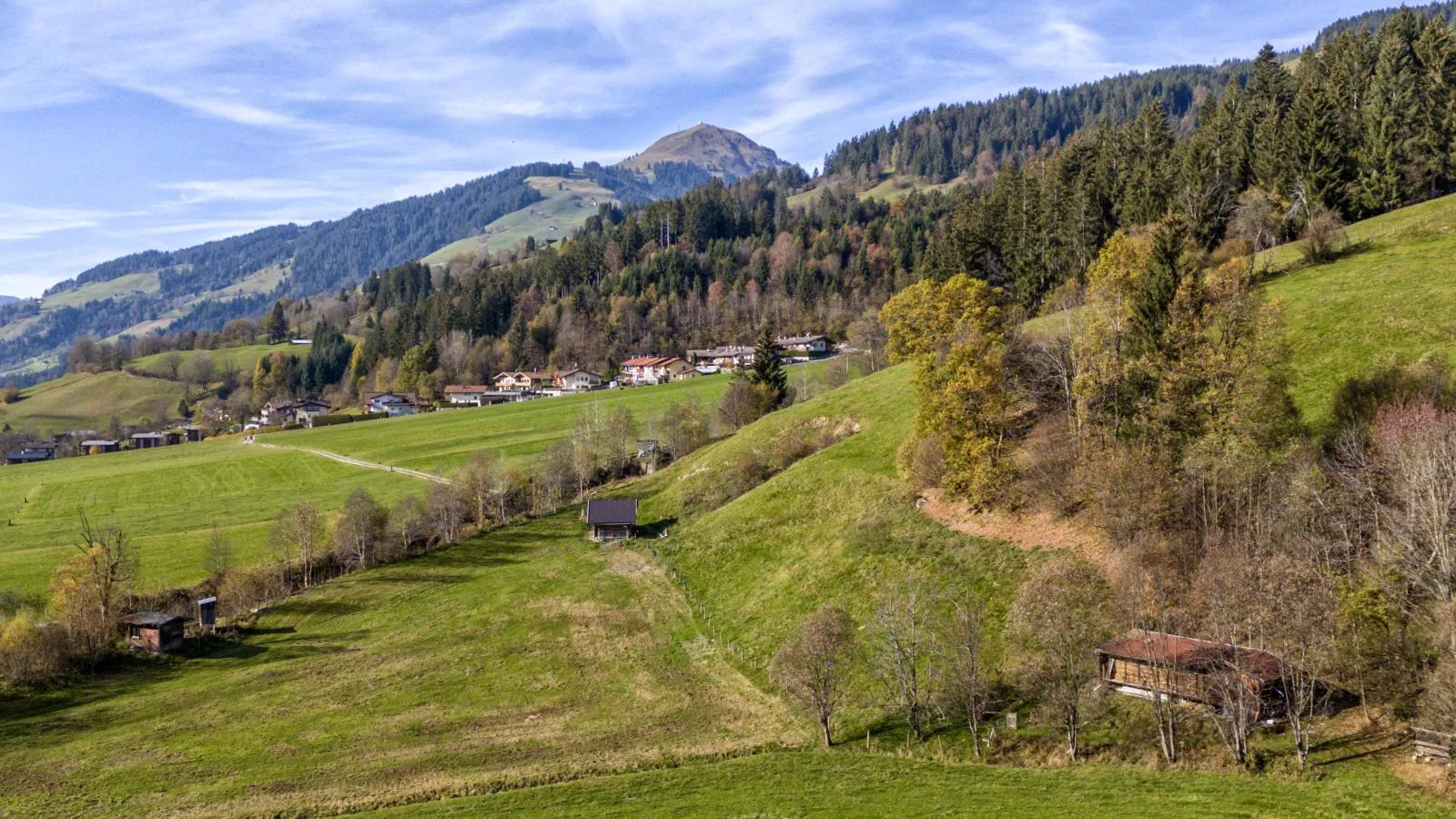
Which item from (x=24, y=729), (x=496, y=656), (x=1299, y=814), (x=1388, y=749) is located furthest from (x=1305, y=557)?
(x=24, y=729)

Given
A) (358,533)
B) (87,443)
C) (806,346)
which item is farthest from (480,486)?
(87,443)

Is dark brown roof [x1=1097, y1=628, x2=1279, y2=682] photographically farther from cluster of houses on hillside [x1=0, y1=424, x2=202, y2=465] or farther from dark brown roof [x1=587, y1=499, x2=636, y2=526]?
cluster of houses on hillside [x1=0, y1=424, x2=202, y2=465]

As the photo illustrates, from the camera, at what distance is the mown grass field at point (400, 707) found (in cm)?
3738

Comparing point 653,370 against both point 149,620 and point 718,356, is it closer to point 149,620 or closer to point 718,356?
point 718,356

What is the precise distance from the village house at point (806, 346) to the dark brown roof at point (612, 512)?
4143 inches

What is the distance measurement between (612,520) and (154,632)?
35597mm

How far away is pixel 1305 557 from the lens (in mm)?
32594

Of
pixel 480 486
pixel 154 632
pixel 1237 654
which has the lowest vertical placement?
pixel 154 632

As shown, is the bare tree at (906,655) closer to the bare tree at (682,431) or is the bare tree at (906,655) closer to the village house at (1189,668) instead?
the village house at (1189,668)

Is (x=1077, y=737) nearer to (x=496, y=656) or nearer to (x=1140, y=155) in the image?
(x=496, y=656)

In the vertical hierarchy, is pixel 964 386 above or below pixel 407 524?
above

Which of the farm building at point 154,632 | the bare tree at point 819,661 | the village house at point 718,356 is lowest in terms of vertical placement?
the farm building at point 154,632

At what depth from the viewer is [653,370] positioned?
597ft

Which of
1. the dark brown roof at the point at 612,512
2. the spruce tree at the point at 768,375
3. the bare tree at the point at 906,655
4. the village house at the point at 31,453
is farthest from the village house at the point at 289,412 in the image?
the bare tree at the point at 906,655
